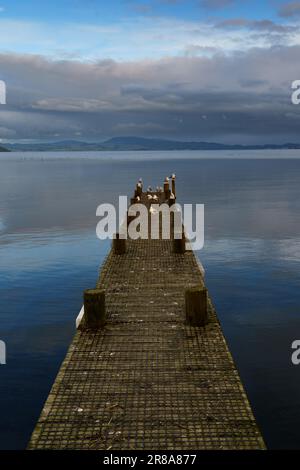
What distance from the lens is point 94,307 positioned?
47.3ft

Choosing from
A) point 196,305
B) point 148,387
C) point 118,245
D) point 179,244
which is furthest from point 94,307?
point 179,244

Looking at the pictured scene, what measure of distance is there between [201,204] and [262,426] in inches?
2380

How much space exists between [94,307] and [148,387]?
13.2ft

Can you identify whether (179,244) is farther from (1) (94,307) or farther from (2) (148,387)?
(2) (148,387)

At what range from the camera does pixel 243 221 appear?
56281mm

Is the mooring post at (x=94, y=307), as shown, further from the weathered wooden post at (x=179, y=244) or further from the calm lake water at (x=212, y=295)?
the weathered wooden post at (x=179, y=244)

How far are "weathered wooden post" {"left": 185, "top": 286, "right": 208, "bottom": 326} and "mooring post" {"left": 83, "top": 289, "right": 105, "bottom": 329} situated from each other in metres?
2.74

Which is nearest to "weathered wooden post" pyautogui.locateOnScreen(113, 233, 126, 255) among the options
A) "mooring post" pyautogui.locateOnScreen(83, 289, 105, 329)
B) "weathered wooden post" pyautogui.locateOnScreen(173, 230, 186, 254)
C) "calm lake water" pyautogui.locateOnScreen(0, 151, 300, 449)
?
"weathered wooden post" pyautogui.locateOnScreen(173, 230, 186, 254)

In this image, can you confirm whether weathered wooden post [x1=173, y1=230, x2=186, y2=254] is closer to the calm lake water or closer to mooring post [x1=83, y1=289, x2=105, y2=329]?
the calm lake water

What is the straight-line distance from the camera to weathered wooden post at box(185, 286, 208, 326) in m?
14.4

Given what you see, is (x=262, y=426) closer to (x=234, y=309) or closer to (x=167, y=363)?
(x=167, y=363)

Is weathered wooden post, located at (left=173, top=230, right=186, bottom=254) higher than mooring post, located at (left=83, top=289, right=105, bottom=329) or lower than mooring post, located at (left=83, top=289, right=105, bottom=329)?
higher

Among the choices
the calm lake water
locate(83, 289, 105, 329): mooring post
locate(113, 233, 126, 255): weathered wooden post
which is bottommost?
the calm lake water
